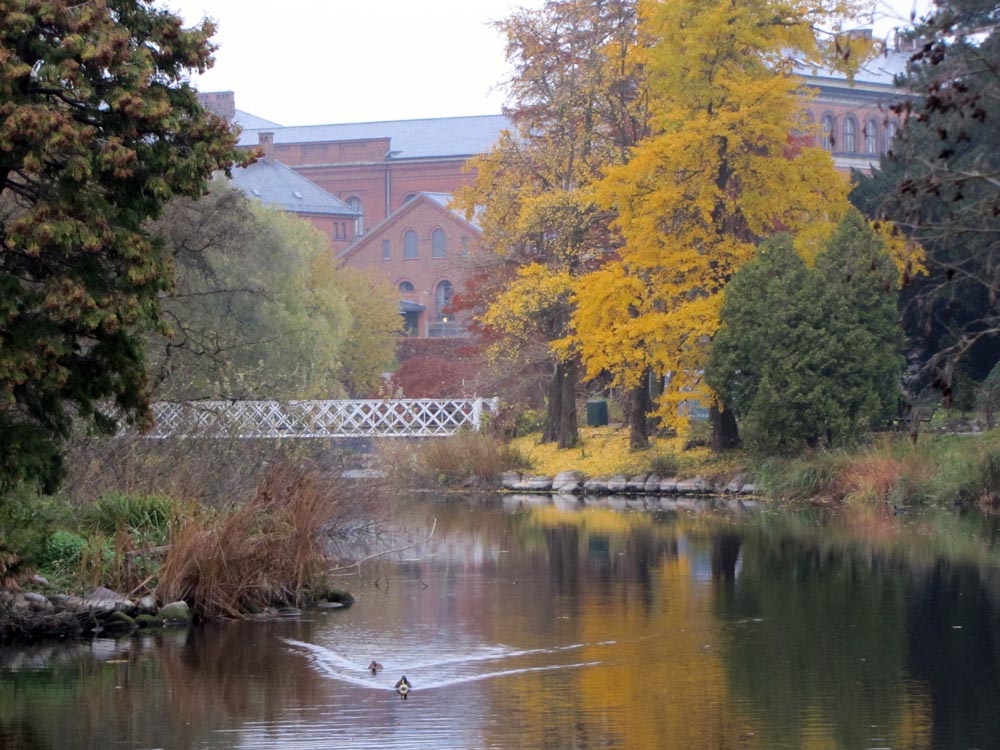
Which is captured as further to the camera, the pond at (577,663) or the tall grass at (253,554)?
the tall grass at (253,554)

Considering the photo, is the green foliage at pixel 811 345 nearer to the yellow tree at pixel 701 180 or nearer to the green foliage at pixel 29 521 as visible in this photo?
the yellow tree at pixel 701 180

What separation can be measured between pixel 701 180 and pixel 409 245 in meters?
47.5

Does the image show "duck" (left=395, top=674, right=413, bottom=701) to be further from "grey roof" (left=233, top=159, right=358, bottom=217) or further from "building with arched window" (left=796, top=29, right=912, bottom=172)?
"grey roof" (left=233, top=159, right=358, bottom=217)

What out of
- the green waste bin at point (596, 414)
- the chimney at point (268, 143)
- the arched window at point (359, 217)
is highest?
the chimney at point (268, 143)

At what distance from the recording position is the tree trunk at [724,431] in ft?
116

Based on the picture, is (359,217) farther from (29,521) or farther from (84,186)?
(84,186)

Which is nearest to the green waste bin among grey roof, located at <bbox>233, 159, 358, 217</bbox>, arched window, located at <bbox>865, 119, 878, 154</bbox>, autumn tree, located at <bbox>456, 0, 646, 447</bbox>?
autumn tree, located at <bbox>456, 0, 646, 447</bbox>

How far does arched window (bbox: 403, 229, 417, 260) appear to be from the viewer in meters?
79.6

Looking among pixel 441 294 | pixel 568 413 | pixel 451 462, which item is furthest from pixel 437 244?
pixel 451 462

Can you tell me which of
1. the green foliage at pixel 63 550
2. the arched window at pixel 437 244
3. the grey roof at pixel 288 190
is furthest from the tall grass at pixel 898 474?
the grey roof at pixel 288 190

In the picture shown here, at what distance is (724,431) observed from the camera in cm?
3547

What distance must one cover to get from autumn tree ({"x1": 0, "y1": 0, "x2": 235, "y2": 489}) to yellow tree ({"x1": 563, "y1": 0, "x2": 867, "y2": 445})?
21061mm

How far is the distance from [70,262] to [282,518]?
5.66 m

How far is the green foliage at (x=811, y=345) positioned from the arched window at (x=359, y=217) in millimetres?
62115
